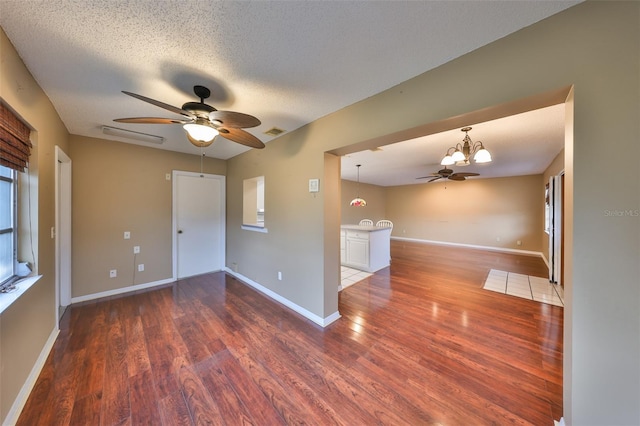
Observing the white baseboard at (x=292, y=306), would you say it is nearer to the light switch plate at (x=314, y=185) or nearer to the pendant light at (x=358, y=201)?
the light switch plate at (x=314, y=185)

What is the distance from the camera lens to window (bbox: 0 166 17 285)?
1.55 m

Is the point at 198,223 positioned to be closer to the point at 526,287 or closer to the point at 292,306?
the point at 292,306

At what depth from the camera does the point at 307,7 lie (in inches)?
45.4

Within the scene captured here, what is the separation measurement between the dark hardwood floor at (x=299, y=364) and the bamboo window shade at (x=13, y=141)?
5.45 feet

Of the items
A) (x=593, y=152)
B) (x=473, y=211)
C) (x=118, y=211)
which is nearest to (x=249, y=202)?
(x=118, y=211)

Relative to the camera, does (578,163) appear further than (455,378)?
No

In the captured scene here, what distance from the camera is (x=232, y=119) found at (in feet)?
5.45

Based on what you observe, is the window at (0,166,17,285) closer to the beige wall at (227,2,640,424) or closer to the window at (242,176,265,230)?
the window at (242,176,265,230)

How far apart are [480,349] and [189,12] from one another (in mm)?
3445

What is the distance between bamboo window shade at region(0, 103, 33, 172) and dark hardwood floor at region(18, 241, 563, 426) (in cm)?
166

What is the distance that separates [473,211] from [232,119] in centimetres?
839

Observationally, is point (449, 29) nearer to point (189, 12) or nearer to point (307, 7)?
point (307, 7)

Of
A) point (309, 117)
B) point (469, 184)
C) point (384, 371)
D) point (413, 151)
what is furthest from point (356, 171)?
point (384, 371)

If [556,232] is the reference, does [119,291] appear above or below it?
below
